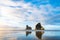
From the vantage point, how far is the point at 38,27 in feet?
101

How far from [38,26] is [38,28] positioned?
102 centimetres

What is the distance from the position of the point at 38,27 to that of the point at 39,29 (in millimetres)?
751

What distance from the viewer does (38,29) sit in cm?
3142

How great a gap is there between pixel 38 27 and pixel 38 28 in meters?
0.39

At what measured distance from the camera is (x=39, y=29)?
3153cm

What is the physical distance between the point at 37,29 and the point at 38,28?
293 millimetres

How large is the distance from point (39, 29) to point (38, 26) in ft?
4.50

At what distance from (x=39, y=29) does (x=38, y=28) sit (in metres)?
0.38

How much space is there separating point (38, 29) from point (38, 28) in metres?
0.25

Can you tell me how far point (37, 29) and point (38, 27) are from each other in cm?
42

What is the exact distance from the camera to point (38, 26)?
99.4 feet

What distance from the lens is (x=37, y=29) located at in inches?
1224
